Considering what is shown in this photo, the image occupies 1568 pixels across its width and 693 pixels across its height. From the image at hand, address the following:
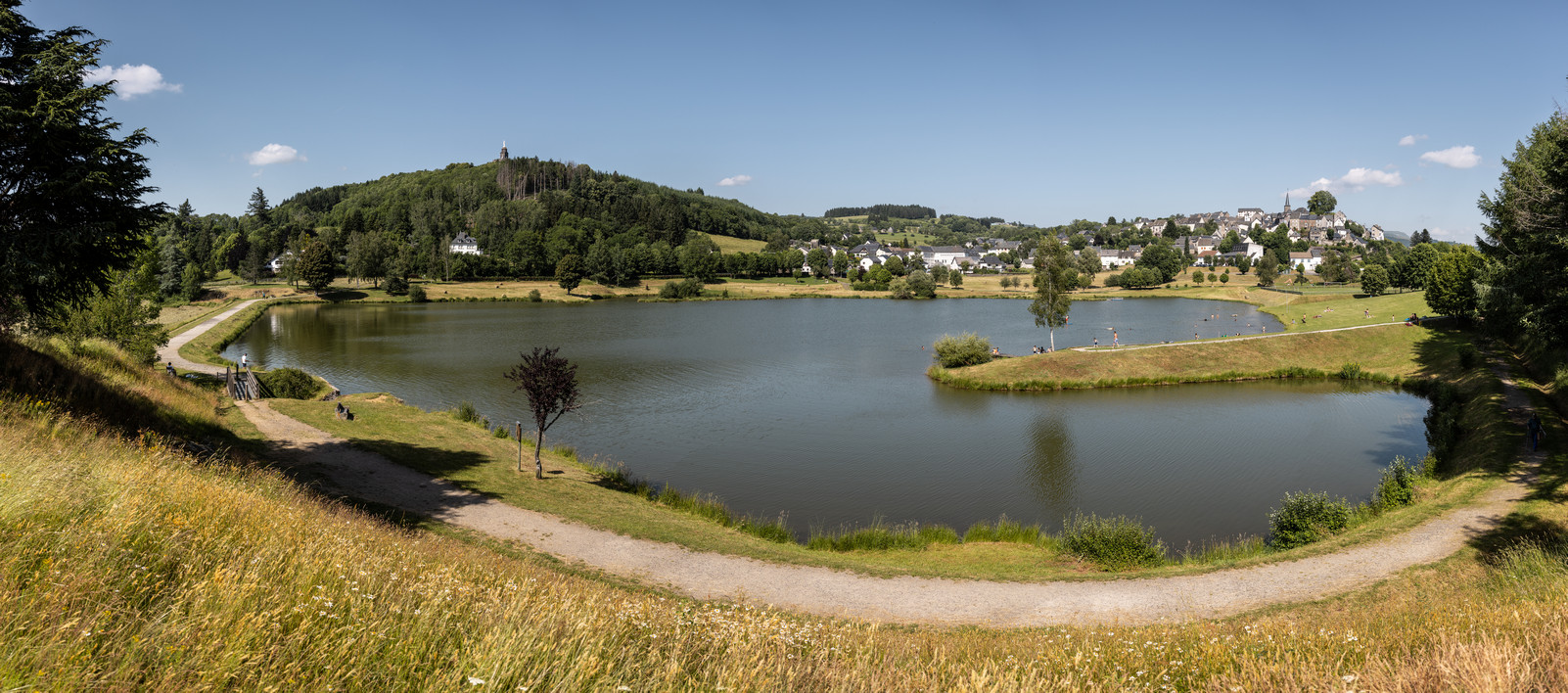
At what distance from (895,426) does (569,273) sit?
8670 cm

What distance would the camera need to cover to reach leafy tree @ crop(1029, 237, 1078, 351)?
152 ft

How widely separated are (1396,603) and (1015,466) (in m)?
14.3

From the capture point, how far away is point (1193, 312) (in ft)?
269

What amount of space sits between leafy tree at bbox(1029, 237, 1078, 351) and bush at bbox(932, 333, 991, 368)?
5885 mm

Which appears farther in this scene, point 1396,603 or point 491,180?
point 491,180

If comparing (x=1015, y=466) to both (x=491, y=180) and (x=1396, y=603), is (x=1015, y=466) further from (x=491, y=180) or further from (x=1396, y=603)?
(x=491, y=180)

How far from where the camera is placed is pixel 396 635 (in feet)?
14.5

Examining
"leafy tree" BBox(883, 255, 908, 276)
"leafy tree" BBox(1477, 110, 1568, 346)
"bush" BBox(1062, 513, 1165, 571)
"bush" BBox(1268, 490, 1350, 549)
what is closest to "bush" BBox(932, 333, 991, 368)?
"leafy tree" BBox(1477, 110, 1568, 346)

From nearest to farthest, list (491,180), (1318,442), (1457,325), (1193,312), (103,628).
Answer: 1. (103,628)
2. (1318,442)
3. (1457,325)
4. (1193,312)
5. (491,180)

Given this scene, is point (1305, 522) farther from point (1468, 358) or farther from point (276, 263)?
point (276, 263)

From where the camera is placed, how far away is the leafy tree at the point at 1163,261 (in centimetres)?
12369

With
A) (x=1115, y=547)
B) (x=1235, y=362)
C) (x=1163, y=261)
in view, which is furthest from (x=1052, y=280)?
(x=1163, y=261)

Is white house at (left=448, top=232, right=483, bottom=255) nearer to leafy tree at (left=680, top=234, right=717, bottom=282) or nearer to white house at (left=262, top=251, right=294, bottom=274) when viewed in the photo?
white house at (left=262, top=251, right=294, bottom=274)

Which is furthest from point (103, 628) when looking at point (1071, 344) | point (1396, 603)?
point (1071, 344)
